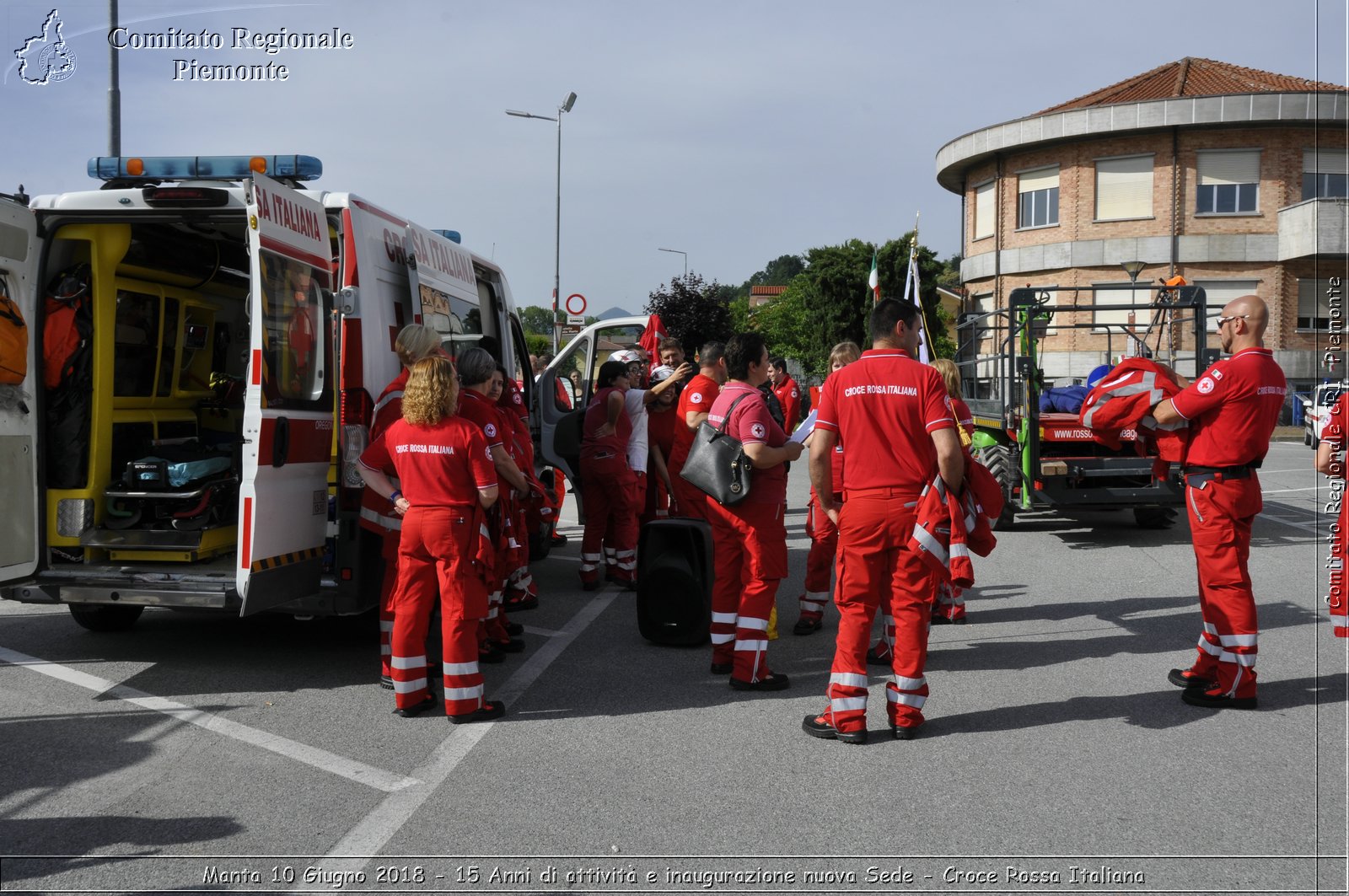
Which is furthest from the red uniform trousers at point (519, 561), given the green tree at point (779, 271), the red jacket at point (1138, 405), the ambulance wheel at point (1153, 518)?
the green tree at point (779, 271)

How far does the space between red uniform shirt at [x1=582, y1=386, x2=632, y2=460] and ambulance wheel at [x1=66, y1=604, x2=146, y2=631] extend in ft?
11.1

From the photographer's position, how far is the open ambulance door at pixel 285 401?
206 inches

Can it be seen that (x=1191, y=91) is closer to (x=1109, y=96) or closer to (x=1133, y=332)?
(x=1109, y=96)

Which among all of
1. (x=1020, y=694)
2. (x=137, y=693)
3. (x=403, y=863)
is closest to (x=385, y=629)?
(x=137, y=693)

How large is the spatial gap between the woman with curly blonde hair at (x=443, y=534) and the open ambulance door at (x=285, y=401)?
68 centimetres

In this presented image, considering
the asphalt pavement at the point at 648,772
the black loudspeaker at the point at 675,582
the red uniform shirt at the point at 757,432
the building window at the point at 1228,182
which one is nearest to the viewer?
the asphalt pavement at the point at 648,772

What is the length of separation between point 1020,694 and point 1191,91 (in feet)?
126

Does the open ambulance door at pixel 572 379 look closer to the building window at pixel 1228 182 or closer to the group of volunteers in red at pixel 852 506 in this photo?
the group of volunteers in red at pixel 852 506

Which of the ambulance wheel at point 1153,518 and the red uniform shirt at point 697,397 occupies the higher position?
the red uniform shirt at point 697,397

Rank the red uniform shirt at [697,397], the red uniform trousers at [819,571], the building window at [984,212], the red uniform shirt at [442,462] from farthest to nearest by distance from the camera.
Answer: the building window at [984,212], the red uniform trousers at [819,571], the red uniform shirt at [697,397], the red uniform shirt at [442,462]

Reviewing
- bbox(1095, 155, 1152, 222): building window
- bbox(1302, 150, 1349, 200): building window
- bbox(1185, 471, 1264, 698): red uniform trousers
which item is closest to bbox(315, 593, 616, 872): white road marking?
bbox(1185, 471, 1264, 698): red uniform trousers

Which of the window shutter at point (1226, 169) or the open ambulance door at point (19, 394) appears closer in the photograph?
the open ambulance door at point (19, 394)

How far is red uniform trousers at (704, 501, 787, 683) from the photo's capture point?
5738 millimetres

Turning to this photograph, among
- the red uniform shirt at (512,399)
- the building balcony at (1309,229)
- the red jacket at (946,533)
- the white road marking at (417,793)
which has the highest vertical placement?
the building balcony at (1309,229)
